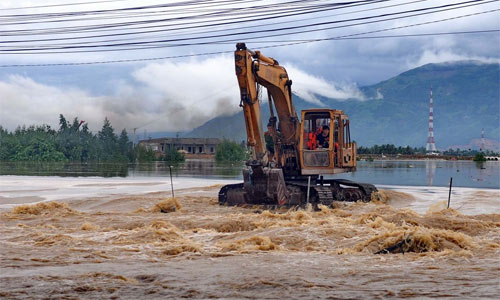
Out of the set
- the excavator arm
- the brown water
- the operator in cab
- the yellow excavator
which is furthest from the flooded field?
the brown water

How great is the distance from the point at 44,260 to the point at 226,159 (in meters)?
Result: 134

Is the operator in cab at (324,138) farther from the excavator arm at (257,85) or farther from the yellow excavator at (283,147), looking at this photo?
the excavator arm at (257,85)

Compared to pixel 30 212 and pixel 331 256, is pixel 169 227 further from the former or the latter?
pixel 30 212

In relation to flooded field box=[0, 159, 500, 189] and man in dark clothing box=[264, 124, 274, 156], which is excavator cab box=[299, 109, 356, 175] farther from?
flooded field box=[0, 159, 500, 189]

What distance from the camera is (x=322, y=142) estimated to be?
108 ft

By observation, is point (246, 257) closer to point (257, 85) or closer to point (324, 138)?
point (257, 85)

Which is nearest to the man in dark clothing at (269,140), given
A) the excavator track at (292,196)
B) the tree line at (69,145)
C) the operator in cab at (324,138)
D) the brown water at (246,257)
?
the excavator track at (292,196)

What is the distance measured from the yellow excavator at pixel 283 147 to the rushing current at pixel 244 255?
1.32 m

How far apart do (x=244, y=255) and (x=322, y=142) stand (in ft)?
50.9

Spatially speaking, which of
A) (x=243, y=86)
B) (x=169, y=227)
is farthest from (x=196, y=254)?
(x=243, y=86)

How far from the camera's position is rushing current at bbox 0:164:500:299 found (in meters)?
13.3

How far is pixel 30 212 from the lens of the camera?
29.6 m

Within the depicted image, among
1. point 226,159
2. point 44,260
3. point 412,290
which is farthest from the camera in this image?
point 226,159

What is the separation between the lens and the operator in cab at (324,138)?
1283 inches
